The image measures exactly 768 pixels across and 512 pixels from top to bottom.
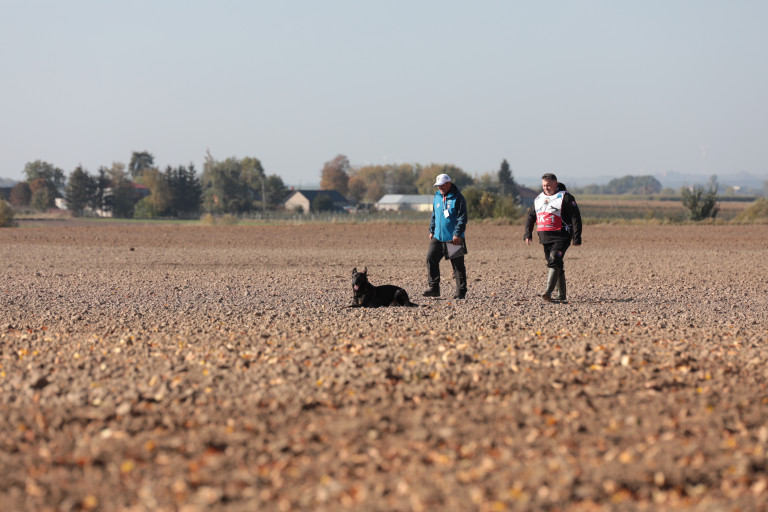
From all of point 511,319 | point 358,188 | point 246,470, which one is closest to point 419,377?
point 246,470

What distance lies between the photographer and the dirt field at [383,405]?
466cm

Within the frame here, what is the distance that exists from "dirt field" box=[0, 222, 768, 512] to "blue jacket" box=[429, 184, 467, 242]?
1165mm

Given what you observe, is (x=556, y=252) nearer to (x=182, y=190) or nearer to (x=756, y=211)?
(x=756, y=211)

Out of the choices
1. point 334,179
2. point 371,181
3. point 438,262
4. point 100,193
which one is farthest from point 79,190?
point 438,262

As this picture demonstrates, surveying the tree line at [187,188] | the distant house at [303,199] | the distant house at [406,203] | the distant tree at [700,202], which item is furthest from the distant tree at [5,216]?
the distant house at [406,203]

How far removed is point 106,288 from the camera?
15.4 m

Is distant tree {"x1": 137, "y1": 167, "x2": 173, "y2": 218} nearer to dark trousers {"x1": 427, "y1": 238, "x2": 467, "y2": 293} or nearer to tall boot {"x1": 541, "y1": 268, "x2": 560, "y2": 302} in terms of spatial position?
dark trousers {"x1": 427, "y1": 238, "x2": 467, "y2": 293}

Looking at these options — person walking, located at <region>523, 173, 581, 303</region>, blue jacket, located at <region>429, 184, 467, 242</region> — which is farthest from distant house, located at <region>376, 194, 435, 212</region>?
person walking, located at <region>523, 173, 581, 303</region>

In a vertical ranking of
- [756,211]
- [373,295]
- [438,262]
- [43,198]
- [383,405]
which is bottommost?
[383,405]

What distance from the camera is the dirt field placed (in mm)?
4660

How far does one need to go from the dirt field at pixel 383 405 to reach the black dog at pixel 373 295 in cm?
45

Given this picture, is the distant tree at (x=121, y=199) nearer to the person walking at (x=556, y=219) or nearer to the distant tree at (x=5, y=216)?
the distant tree at (x=5, y=216)

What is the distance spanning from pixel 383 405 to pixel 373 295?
599cm

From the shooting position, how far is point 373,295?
12.1 m
